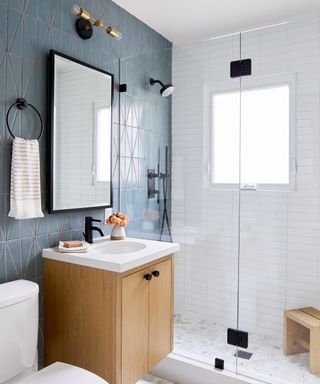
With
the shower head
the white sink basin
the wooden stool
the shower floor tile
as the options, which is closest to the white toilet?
the white sink basin

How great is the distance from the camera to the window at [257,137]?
2352 mm

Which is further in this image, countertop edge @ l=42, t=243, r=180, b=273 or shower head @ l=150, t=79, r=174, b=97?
shower head @ l=150, t=79, r=174, b=97

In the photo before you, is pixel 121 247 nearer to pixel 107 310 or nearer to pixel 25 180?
pixel 107 310

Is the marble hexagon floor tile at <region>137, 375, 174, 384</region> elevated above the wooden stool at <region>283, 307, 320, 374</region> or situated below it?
below

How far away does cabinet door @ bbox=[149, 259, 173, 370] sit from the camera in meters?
1.92

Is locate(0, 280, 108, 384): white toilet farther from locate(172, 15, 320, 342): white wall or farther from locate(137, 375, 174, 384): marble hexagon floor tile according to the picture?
locate(172, 15, 320, 342): white wall

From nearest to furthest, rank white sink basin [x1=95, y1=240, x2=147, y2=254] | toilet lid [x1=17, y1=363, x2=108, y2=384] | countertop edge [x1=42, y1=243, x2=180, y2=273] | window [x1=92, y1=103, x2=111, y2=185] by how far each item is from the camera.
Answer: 1. toilet lid [x1=17, y1=363, x2=108, y2=384]
2. countertop edge [x1=42, y1=243, x2=180, y2=273]
3. white sink basin [x1=95, y1=240, x2=147, y2=254]
4. window [x1=92, y1=103, x2=111, y2=185]

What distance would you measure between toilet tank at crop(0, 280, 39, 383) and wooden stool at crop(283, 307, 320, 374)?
166 cm

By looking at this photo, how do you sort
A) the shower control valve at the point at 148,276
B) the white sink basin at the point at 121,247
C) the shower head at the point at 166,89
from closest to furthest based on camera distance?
1. the shower control valve at the point at 148,276
2. the white sink basin at the point at 121,247
3. the shower head at the point at 166,89

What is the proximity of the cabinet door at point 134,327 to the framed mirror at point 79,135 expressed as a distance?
0.64 meters

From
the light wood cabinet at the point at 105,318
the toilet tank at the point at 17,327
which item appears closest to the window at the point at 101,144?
the light wood cabinet at the point at 105,318

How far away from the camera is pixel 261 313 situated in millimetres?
2414

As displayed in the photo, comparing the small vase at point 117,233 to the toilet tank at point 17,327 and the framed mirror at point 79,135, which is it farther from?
the toilet tank at point 17,327

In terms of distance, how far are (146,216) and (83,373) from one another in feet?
4.35
